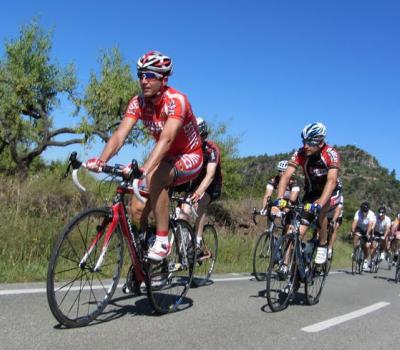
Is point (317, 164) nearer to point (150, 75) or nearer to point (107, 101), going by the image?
point (150, 75)

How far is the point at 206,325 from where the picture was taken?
4621 mm

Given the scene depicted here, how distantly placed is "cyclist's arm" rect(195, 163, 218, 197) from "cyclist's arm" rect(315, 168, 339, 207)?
1433 millimetres

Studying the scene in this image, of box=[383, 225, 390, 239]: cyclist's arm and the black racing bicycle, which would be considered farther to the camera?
box=[383, 225, 390, 239]: cyclist's arm

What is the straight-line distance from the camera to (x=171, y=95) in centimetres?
454

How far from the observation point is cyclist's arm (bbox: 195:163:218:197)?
21.4 feet

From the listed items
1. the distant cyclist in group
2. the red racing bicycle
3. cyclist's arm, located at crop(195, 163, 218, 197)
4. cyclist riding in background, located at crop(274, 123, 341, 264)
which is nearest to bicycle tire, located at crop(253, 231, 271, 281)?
cyclist riding in background, located at crop(274, 123, 341, 264)

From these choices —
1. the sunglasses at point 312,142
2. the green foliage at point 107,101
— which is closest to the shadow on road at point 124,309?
the sunglasses at point 312,142

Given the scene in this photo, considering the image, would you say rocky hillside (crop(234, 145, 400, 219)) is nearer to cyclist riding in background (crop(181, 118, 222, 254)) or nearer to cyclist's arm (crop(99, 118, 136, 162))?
cyclist riding in background (crop(181, 118, 222, 254))

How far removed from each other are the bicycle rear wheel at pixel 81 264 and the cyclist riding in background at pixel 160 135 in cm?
42

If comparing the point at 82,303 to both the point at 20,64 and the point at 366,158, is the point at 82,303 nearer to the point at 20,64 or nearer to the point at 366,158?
the point at 20,64

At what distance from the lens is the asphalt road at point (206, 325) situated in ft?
12.3

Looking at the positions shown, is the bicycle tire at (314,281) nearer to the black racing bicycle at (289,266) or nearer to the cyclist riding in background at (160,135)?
the black racing bicycle at (289,266)

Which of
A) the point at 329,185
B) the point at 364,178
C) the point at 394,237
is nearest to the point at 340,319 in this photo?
the point at 329,185

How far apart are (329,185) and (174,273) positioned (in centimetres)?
245
